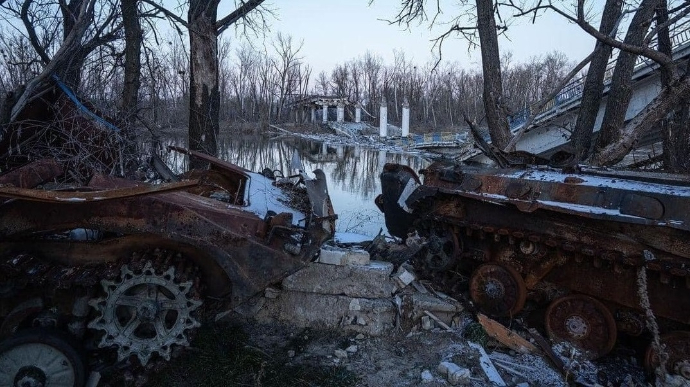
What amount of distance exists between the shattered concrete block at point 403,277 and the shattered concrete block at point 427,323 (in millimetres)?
409

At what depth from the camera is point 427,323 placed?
479cm

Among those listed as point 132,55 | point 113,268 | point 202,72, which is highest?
A: point 132,55

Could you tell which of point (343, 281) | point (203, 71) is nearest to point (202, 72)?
point (203, 71)

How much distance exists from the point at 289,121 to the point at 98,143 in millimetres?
59903

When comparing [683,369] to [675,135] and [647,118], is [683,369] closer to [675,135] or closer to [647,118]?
[647,118]

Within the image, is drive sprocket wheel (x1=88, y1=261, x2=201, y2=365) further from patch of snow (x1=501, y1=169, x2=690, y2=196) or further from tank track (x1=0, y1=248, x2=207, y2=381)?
patch of snow (x1=501, y1=169, x2=690, y2=196)

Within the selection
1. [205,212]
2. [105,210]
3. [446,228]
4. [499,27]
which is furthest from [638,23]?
[105,210]

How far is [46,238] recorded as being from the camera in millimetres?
3533

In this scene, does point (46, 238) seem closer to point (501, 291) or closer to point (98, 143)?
point (98, 143)

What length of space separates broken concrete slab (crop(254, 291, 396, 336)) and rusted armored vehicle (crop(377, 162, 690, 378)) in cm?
112

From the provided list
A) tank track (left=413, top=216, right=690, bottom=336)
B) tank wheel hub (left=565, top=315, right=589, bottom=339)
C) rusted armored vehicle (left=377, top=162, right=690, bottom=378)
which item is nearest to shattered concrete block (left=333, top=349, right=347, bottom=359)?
tank track (left=413, top=216, right=690, bottom=336)

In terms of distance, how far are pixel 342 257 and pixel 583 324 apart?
8.00ft

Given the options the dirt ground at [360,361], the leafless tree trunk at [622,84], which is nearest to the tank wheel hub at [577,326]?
the dirt ground at [360,361]

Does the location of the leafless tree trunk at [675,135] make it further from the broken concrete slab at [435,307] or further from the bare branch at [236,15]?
the bare branch at [236,15]
